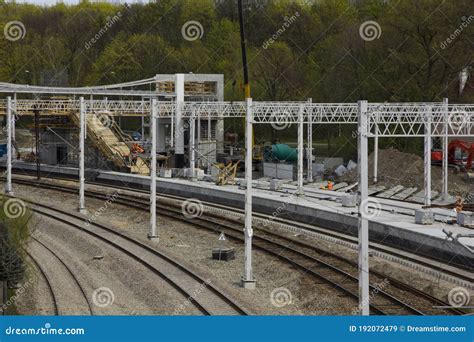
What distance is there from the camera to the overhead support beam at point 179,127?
42.5m

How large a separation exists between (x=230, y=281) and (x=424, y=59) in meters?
30.1

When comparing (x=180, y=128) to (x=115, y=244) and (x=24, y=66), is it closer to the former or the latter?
(x=115, y=244)

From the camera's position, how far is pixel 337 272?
761 inches
